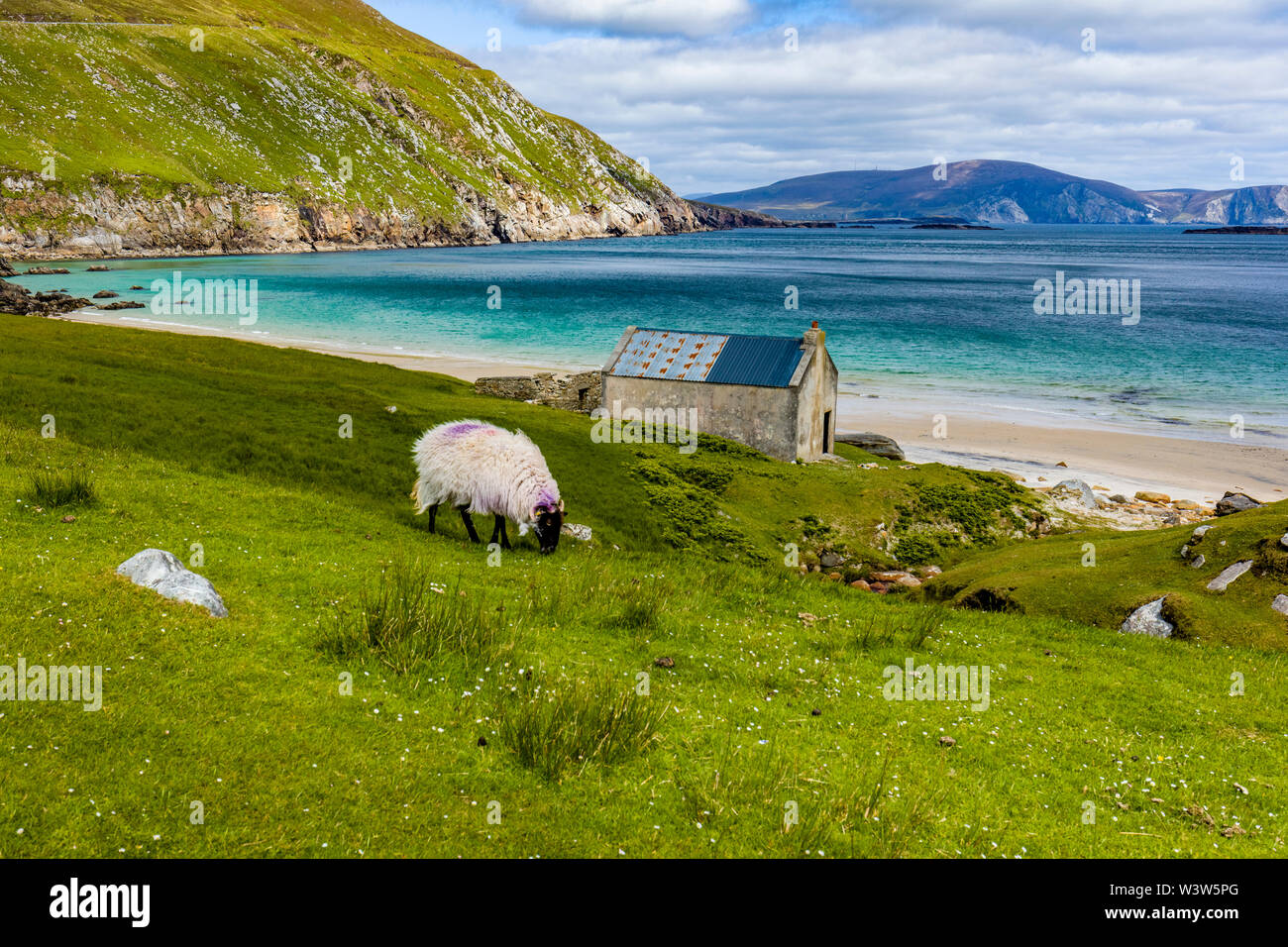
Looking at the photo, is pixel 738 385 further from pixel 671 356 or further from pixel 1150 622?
pixel 1150 622

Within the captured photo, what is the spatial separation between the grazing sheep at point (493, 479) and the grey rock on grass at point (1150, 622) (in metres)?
14.7

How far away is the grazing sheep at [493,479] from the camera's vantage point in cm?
2039

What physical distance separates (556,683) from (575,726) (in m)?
1.63

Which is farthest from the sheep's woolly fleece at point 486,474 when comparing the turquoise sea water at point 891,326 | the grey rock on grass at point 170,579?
the turquoise sea water at point 891,326

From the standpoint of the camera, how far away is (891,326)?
379 ft

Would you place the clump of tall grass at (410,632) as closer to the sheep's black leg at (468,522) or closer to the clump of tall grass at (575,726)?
the clump of tall grass at (575,726)

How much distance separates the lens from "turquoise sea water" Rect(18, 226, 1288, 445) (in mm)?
74562

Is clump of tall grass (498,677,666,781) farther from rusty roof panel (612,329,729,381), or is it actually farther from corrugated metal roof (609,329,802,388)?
rusty roof panel (612,329,729,381)

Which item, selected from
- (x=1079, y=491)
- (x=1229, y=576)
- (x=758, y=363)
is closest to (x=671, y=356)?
(x=758, y=363)
